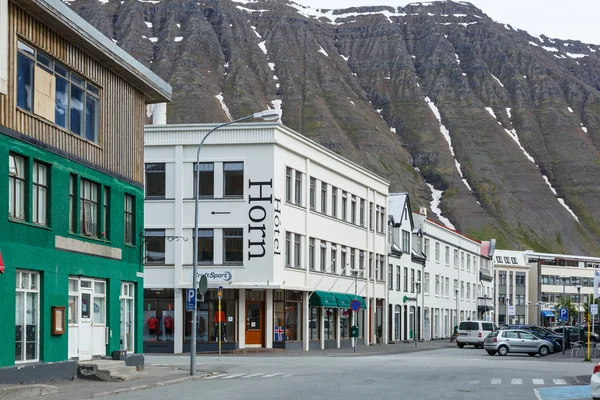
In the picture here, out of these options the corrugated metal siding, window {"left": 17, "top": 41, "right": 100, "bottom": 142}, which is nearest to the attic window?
the corrugated metal siding

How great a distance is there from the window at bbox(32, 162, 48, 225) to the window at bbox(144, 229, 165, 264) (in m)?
25.4

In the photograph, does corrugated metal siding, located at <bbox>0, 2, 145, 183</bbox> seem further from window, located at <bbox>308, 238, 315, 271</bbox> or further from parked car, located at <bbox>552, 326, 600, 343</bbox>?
parked car, located at <bbox>552, 326, 600, 343</bbox>

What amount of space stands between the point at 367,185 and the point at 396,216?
Result: 9.34m

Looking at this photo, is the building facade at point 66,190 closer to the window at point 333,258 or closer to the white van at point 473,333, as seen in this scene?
the window at point 333,258

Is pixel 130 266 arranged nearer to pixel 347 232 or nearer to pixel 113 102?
pixel 113 102

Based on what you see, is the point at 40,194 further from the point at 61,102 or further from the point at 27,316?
the point at 27,316

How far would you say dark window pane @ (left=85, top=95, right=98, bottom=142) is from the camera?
31188mm

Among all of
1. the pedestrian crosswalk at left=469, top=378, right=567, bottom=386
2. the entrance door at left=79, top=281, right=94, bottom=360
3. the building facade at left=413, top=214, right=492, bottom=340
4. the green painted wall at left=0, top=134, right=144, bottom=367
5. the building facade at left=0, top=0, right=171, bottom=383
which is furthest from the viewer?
→ the building facade at left=413, top=214, right=492, bottom=340

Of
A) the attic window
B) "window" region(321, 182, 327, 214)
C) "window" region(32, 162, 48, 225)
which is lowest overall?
"window" region(32, 162, 48, 225)

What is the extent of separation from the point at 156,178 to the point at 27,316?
27.2 m

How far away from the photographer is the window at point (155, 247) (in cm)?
5372

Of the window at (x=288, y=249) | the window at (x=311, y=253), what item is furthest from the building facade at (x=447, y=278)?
the window at (x=288, y=249)

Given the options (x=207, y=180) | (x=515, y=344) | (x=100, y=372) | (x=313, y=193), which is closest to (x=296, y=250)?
(x=313, y=193)

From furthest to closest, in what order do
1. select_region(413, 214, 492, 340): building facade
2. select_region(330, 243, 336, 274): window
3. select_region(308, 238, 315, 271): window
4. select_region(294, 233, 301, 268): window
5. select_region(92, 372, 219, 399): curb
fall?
select_region(413, 214, 492, 340): building facade
select_region(330, 243, 336, 274): window
select_region(308, 238, 315, 271): window
select_region(294, 233, 301, 268): window
select_region(92, 372, 219, 399): curb
